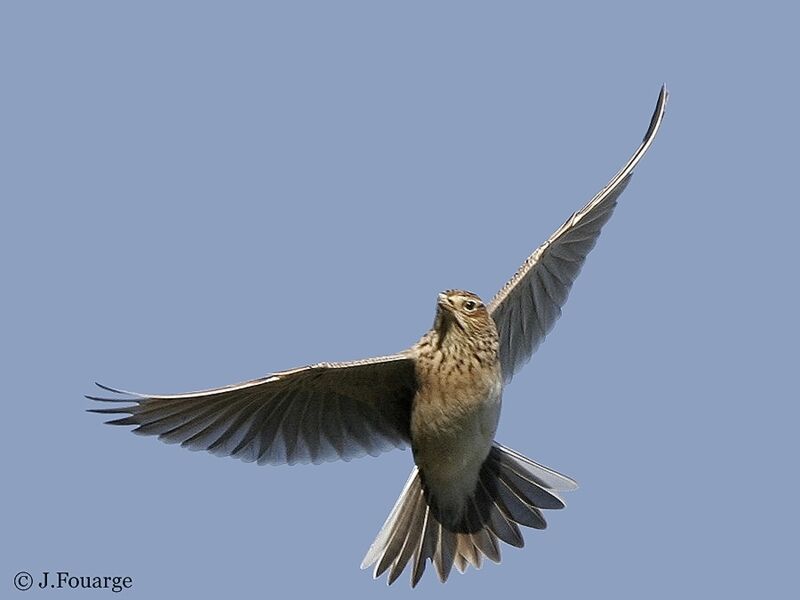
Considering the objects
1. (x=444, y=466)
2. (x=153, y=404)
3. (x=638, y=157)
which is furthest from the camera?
(x=638, y=157)

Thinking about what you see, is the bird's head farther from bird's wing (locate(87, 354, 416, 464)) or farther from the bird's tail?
the bird's tail

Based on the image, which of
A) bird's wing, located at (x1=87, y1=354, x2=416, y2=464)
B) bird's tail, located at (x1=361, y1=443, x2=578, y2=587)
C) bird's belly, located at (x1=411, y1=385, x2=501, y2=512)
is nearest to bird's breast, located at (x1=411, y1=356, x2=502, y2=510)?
bird's belly, located at (x1=411, y1=385, x2=501, y2=512)

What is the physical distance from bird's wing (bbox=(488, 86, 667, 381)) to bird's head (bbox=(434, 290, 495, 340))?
0.61 metres

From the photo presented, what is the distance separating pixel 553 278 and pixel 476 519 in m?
1.72

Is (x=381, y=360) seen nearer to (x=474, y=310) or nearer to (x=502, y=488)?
(x=474, y=310)

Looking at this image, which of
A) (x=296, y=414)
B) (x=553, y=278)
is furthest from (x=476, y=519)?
(x=553, y=278)

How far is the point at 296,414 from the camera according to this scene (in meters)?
10.0

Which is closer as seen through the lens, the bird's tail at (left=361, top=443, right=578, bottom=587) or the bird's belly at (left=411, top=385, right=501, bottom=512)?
the bird's belly at (left=411, top=385, right=501, bottom=512)

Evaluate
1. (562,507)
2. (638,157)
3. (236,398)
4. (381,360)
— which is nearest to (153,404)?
(236,398)

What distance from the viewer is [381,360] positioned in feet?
31.7

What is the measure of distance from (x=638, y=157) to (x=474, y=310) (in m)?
1.80

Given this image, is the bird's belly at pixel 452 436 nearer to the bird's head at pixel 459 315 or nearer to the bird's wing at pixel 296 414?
the bird's wing at pixel 296 414

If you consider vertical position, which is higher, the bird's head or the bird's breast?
the bird's head

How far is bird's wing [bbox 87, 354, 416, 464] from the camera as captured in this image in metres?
9.51
